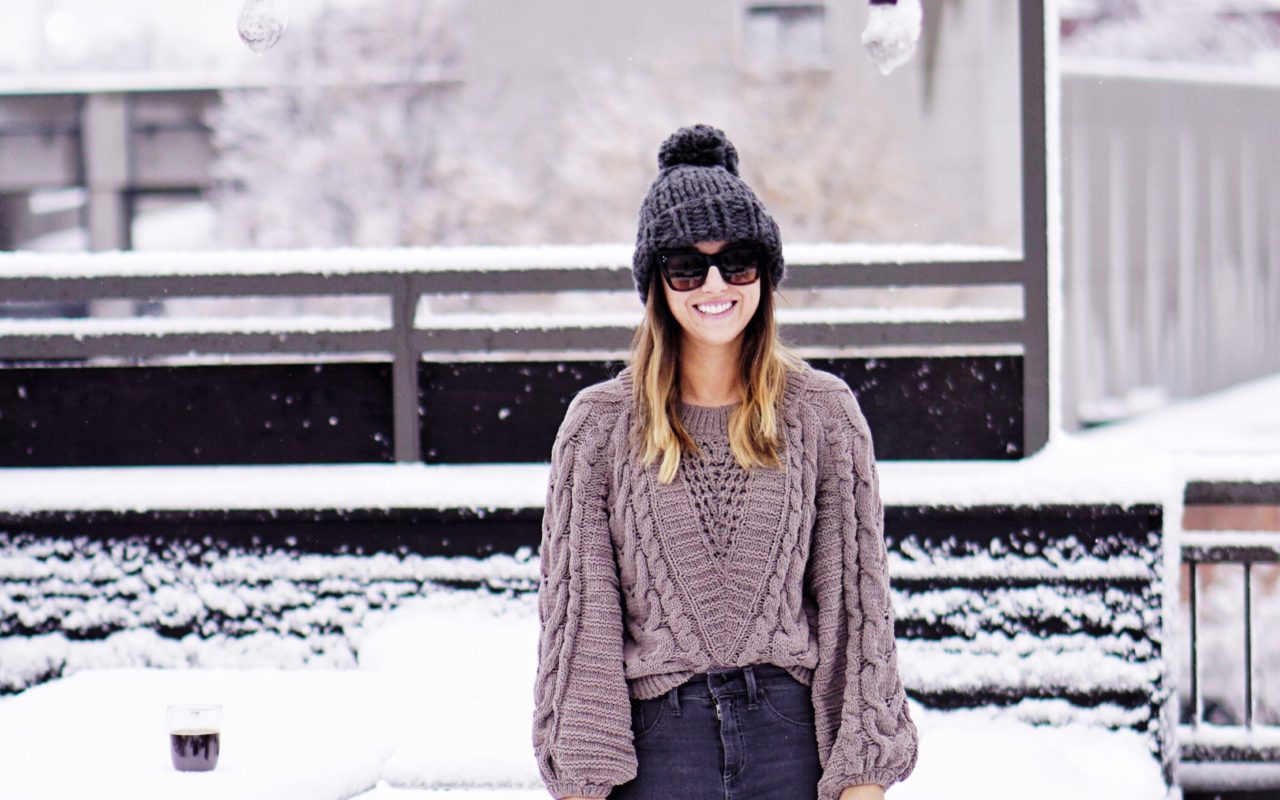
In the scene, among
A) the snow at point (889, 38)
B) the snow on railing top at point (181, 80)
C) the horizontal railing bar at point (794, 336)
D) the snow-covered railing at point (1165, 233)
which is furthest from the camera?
the snow-covered railing at point (1165, 233)

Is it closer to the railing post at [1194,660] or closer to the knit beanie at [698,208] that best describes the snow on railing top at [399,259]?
the railing post at [1194,660]

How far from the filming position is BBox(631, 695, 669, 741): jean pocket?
2.05 m

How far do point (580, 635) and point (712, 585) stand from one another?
20cm

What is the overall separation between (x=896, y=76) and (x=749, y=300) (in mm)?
15088

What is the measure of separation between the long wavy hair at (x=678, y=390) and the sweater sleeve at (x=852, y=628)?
0.10m

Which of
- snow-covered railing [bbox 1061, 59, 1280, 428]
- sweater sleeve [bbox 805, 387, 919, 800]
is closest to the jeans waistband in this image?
sweater sleeve [bbox 805, 387, 919, 800]

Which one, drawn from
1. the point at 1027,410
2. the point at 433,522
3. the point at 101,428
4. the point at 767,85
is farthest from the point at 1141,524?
the point at 767,85

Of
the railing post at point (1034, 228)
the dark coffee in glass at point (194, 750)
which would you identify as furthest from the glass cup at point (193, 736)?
the railing post at point (1034, 228)

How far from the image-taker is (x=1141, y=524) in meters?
4.48

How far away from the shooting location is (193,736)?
3010 millimetres

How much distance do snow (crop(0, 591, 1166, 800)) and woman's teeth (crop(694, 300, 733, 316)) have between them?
145 cm

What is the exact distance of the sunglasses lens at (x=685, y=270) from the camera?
6.98 ft

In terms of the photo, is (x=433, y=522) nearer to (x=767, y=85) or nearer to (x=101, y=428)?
(x=101, y=428)

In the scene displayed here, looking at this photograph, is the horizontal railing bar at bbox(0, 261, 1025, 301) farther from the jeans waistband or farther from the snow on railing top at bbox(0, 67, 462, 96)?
the snow on railing top at bbox(0, 67, 462, 96)
